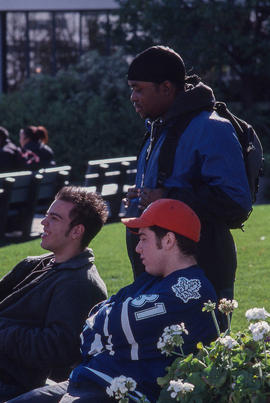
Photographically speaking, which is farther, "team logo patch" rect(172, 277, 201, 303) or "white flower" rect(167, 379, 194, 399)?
"team logo patch" rect(172, 277, 201, 303)

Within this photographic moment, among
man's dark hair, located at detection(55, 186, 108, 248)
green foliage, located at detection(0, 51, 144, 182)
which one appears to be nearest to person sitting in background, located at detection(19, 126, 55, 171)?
green foliage, located at detection(0, 51, 144, 182)

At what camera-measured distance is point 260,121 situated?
25.3 m

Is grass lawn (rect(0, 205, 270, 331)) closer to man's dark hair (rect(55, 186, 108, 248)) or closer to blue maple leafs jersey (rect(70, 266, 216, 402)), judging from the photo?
man's dark hair (rect(55, 186, 108, 248))

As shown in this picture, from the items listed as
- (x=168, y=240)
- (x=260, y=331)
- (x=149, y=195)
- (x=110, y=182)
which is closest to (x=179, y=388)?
(x=260, y=331)

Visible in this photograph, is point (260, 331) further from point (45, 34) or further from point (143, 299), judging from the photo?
point (45, 34)

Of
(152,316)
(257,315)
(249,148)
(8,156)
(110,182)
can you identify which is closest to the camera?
(257,315)

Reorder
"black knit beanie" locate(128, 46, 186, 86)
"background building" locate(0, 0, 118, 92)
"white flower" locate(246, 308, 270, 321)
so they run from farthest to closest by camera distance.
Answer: "background building" locate(0, 0, 118, 92), "black knit beanie" locate(128, 46, 186, 86), "white flower" locate(246, 308, 270, 321)

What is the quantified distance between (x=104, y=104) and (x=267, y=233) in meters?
14.9

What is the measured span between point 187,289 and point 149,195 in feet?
2.20

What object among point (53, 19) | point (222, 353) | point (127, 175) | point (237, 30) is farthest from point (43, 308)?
point (53, 19)

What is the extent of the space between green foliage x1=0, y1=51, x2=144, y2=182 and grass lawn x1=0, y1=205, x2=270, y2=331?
11960mm

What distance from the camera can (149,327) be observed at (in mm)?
3531

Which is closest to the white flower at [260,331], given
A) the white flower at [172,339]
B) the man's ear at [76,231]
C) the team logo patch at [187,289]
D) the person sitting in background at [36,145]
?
the white flower at [172,339]

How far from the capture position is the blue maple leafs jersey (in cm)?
353
